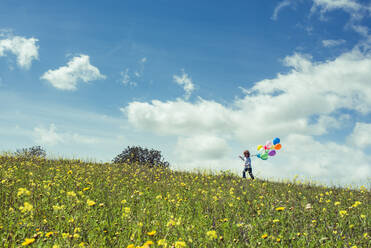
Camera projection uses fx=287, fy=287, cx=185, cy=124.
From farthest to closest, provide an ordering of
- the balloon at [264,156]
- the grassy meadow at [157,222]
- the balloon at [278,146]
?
the balloon at [264,156], the balloon at [278,146], the grassy meadow at [157,222]

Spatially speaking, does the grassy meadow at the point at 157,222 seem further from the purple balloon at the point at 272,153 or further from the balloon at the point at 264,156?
the balloon at the point at 264,156

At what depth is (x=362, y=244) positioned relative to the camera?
426cm

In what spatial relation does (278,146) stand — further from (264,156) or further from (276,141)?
(264,156)

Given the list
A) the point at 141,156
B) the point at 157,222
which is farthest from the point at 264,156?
the point at 157,222

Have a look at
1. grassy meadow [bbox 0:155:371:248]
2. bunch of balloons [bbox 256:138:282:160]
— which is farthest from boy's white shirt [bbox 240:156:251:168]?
grassy meadow [bbox 0:155:371:248]

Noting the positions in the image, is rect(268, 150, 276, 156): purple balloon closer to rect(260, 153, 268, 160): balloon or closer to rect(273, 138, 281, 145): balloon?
rect(260, 153, 268, 160): balloon

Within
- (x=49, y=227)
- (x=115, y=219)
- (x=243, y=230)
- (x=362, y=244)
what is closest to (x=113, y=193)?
(x=115, y=219)

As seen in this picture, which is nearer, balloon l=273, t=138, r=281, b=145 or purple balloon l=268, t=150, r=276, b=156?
balloon l=273, t=138, r=281, b=145

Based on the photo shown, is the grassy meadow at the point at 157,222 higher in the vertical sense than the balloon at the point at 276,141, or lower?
lower

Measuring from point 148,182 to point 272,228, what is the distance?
5183 mm

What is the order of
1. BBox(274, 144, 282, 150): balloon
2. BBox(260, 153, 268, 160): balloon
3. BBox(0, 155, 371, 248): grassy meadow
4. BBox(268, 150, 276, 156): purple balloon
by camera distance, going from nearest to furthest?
BBox(0, 155, 371, 248): grassy meadow
BBox(274, 144, 282, 150): balloon
BBox(268, 150, 276, 156): purple balloon
BBox(260, 153, 268, 160): balloon

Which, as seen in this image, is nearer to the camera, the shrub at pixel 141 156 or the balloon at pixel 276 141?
the balloon at pixel 276 141

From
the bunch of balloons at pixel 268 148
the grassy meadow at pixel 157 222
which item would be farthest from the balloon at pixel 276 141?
the grassy meadow at pixel 157 222

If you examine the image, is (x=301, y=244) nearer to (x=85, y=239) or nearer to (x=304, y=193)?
(x=85, y=239)
